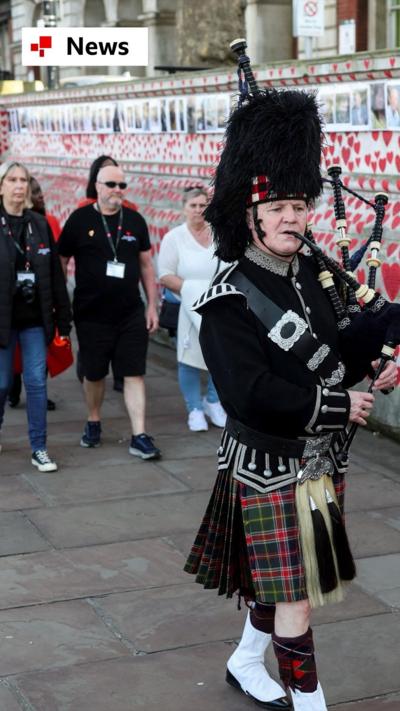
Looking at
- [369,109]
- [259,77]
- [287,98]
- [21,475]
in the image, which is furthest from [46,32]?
[287,98]

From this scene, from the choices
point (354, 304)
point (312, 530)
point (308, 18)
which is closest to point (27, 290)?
point (354, 304)

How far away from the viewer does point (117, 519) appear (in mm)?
5914

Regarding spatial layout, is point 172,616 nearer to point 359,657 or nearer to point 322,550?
point 359,657

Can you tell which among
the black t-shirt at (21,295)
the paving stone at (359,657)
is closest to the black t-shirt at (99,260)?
the black t-shirt at (21,295)

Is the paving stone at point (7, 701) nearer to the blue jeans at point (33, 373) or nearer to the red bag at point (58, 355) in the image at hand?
the blue jeans at point (33, 373)

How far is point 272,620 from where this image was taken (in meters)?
3.77

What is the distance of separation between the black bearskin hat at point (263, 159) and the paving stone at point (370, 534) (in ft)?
7.66

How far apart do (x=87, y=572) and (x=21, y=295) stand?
78.6 inches

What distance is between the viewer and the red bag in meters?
7.10

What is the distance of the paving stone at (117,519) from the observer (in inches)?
222

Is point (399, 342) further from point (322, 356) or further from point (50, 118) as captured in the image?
point (50, 118)

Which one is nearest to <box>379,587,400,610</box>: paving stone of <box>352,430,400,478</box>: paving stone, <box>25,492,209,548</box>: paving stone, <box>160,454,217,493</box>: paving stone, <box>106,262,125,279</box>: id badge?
Answer: <box>25,492,209,548</box>: paving stone

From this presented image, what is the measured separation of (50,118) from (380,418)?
848 centimetres

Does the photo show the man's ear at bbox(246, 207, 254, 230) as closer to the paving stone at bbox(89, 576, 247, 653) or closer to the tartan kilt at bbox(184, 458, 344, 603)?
the tartan kilt at bbox(184, 458, 344, 603)
